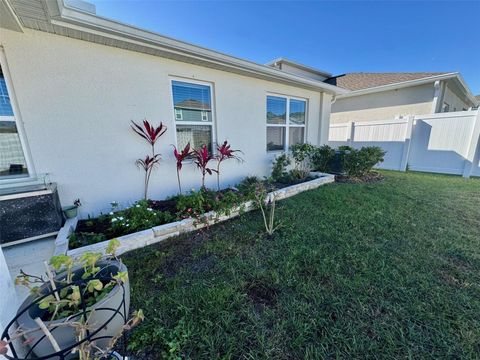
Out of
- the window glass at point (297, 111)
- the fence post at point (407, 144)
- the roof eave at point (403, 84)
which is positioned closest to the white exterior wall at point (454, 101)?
the roof eave at point (403, 84)

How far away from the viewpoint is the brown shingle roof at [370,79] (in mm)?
8548

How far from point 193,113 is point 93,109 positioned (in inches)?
66.3

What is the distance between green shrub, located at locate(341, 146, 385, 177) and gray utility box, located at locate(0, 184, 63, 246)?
6.72 meters

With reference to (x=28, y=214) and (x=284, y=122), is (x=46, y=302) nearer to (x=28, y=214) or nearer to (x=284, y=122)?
(x=28, y=214)

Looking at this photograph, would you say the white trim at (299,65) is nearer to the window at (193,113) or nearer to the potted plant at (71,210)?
the window at (193,113)

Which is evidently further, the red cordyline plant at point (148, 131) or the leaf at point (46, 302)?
the red cordyline plant at point (148, 131)

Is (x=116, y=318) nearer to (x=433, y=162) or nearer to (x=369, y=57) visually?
(x=433, y=162)

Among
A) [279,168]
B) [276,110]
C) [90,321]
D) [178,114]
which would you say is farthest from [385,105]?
[90,321]

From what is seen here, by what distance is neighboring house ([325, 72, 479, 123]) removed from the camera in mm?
7926

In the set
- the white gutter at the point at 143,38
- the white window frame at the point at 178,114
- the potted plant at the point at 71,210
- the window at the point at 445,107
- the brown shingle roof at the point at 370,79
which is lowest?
the potted plant at the point at 71,210

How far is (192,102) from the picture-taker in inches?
155

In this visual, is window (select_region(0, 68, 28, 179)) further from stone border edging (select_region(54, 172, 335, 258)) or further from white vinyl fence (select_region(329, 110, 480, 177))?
white vinyl fence (select_region(329, 110, 480, 177))

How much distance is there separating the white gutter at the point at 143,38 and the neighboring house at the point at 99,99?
0.5 inches

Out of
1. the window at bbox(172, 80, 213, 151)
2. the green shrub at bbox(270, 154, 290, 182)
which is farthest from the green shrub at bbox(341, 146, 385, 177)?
the window at bbox(172, 80, 213, 151)
